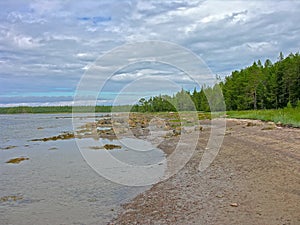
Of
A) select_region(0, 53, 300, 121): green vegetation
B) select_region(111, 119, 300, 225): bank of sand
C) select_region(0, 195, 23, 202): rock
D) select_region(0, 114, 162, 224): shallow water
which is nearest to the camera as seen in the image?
select_region(111, 119, 300, 225): bank of sand

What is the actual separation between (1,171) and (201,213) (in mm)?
12164

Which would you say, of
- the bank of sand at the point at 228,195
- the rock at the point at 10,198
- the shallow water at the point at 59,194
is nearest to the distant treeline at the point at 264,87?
the bank of sand at the point at 228,195

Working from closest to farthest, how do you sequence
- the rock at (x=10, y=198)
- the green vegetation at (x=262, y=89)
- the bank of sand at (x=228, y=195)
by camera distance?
the bank of sand at (x=228, y=195)
the rock at (x=10, y=198)
the green vegetation at (x=262, y=89)

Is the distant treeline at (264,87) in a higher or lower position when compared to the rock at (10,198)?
higher

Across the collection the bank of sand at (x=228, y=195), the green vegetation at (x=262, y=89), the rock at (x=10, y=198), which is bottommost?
the rock at (x=10, y=198)

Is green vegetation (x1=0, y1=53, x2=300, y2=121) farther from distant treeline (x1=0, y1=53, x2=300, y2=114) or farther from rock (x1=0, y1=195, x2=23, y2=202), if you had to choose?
rock (x1=0, y1=195, x2=23, y2=202)

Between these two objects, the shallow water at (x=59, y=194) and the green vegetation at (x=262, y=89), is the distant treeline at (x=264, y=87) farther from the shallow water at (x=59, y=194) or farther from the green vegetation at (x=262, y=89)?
the shallow water at (x=59, y=194)

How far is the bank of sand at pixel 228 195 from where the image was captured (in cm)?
709

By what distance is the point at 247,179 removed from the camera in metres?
10.3

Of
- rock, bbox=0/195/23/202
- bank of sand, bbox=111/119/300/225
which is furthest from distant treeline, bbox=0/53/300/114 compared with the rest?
rock, bbox=0/195/23/202

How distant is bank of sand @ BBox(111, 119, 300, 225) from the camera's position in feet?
23.3

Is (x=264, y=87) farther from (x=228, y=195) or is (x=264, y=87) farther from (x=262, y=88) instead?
(x=228, y=195)

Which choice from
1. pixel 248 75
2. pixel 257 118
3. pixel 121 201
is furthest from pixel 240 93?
pixel 121 201

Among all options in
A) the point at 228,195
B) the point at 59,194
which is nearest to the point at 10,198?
the point at 59,194
